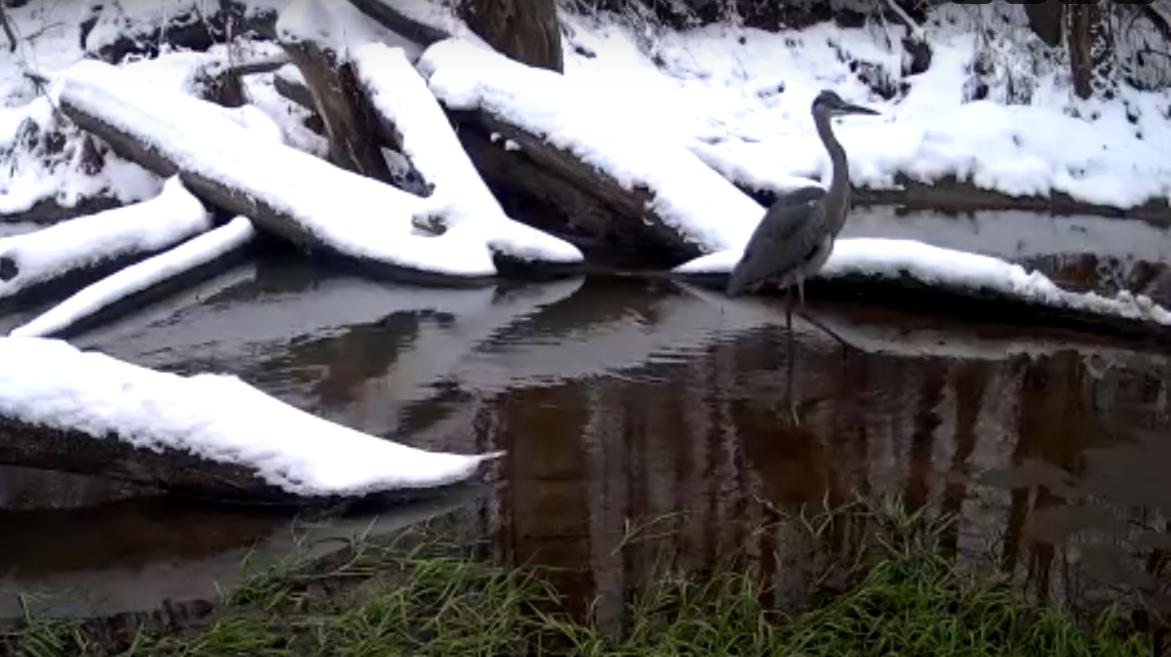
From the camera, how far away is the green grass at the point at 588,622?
12.6ft

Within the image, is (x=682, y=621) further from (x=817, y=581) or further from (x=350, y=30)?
(x=350, y=30)

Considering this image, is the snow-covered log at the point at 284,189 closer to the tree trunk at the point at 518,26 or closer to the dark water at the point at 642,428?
the dark water at the point at 642,428

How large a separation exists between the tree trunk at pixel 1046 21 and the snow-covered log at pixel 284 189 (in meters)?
5.19

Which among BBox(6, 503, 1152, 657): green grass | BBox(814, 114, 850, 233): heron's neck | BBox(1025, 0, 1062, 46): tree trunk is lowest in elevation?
BBox(6, 503, 1152, 657): green grass

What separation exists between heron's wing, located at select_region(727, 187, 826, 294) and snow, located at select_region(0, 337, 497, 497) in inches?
84.3

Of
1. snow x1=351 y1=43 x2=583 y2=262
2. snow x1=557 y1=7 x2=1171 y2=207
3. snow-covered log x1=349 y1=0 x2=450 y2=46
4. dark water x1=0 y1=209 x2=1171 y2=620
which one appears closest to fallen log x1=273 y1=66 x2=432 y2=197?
snow x1=351 y1=43 x2=583 y2=262

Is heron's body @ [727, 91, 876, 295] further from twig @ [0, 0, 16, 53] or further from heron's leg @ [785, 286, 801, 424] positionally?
twig @ [0, 0, 16, 53]

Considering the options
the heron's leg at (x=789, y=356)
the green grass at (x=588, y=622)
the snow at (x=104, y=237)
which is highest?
the snow at (x=104, y=237)

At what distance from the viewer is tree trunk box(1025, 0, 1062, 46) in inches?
437

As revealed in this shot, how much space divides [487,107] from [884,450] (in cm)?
405

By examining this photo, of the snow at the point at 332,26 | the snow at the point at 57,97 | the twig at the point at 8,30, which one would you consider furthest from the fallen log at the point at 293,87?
the twig at the point at 8,30

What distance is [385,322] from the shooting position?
23.4ft

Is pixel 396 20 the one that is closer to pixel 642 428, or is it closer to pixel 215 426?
pixel 642 428

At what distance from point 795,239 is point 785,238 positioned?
47mm
